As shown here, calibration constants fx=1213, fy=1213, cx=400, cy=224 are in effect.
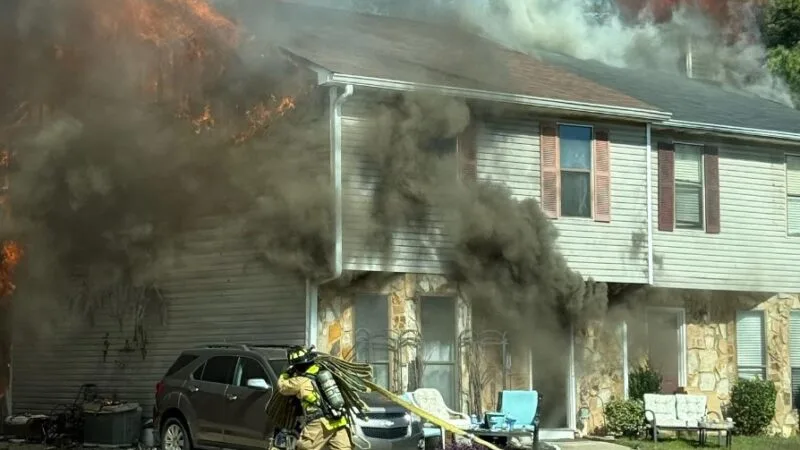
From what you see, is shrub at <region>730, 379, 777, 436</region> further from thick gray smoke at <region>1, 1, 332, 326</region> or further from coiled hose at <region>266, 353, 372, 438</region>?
coiled hose at <region>266, 353, 372, 438</region>

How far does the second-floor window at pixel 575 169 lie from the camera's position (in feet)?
67.2

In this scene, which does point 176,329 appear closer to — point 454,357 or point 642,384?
point 454,357

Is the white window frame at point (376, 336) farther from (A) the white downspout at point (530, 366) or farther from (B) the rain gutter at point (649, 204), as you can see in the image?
(B) the rain gutter at point (649, 204)

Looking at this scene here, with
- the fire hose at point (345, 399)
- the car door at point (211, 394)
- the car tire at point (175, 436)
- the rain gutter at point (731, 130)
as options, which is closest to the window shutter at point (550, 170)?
the rain gutter at point (731, 130)

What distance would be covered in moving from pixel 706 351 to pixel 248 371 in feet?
33.1

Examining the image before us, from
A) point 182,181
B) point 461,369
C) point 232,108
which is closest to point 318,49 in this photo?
point 232,108

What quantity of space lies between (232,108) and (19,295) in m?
5.69

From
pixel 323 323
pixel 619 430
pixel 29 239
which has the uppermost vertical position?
pixel 29 239

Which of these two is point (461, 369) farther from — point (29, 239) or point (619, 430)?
point (29, 239)

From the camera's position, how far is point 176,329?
19969 millimetres

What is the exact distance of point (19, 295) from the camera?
68.7ft

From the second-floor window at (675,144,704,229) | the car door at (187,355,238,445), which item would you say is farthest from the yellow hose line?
the second-floor window at (675,144,704,229)

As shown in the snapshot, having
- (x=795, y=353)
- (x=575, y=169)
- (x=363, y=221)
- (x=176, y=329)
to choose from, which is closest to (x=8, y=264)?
(x=176, y=329)

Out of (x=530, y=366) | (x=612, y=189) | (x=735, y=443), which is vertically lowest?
(x=735, y=443)
